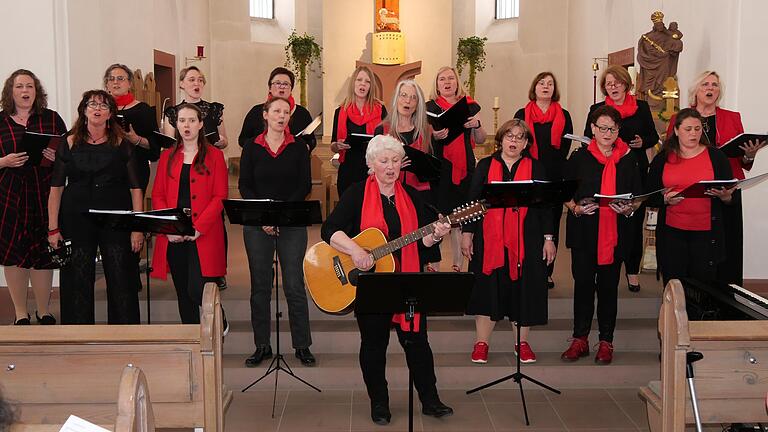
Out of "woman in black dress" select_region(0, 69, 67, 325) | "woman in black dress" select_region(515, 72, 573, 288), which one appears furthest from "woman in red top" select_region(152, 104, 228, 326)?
"woman in black dress" select_region(515, 72, 573, 288)

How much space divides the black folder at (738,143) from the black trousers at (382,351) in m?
2.23

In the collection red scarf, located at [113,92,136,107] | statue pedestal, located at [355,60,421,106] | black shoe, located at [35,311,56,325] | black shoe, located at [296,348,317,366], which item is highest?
statue pedestal, located at [355,60,421,106]

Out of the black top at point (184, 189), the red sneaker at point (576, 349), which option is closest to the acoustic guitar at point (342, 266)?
the black top at point (184, 189)

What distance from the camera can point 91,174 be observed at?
5254mm

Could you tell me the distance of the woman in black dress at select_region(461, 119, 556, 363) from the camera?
5.14 m

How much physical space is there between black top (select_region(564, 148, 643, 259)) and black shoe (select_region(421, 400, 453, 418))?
1.35m

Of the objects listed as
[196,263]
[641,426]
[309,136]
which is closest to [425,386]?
[641,426]

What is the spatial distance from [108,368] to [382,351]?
1.78m

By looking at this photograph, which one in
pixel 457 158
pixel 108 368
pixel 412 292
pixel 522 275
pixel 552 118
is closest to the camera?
pixel 108 368

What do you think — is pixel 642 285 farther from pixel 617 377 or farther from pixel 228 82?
pixel 228 82

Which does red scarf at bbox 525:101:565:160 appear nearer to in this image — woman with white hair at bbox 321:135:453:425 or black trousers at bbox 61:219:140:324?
woman with white hair at bbox 321:135:453:425

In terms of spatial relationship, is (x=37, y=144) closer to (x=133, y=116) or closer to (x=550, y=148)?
(x=133, y=116)

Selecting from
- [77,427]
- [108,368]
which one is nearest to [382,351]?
[108,368]

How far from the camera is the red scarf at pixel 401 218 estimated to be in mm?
4574
